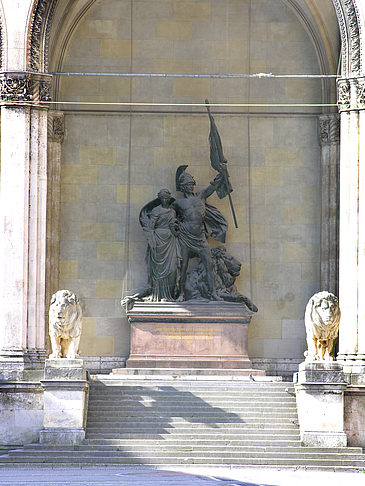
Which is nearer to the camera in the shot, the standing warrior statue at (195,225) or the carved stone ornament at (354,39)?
the carved stone ornament at (354,39)

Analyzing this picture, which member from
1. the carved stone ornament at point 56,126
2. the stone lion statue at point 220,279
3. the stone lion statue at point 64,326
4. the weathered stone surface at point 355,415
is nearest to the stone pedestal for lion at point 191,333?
the stone lion statue at point 220,279

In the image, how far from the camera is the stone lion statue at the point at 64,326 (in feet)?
94.6

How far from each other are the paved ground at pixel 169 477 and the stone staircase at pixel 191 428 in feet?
1.72

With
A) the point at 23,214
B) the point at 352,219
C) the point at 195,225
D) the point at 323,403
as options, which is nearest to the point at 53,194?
the point at 23,214

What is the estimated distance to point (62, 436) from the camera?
2802cm

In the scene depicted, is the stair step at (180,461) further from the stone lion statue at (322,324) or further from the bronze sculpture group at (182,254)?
the bronze sculpture group at (182,254)

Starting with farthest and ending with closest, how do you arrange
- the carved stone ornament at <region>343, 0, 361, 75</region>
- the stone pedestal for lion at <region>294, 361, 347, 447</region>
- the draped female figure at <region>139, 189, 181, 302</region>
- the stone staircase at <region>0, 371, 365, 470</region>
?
the draped female figure at <region>139, 189, 181, 302</region> → the carved stone ornament at <region>343, 0, 361, 75</region> → the stone pedestal for lion at <region>294, 361, 347, 447</region> → the stone staircase at <region>0, 371, 365, 470</region>

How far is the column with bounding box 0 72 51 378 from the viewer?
30031 mm

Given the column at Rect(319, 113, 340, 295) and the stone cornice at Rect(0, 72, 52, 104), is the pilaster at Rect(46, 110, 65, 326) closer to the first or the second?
the stone cornice at Rect(0, 72, 52, 104)

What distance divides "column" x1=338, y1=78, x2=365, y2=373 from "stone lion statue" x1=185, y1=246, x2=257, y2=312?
3.72 m

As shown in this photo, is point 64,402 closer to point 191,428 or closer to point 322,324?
point 191,428

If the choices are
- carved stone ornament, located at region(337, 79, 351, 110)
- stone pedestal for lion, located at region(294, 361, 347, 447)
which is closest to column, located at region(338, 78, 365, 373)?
carved stone ornament, located at region(337, 79, 351, 110)

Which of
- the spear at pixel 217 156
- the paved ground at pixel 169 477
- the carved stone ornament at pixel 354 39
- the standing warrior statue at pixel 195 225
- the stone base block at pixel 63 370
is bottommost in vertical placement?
the paved ground at pixel 169 477

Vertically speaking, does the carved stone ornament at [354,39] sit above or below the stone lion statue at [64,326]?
above
